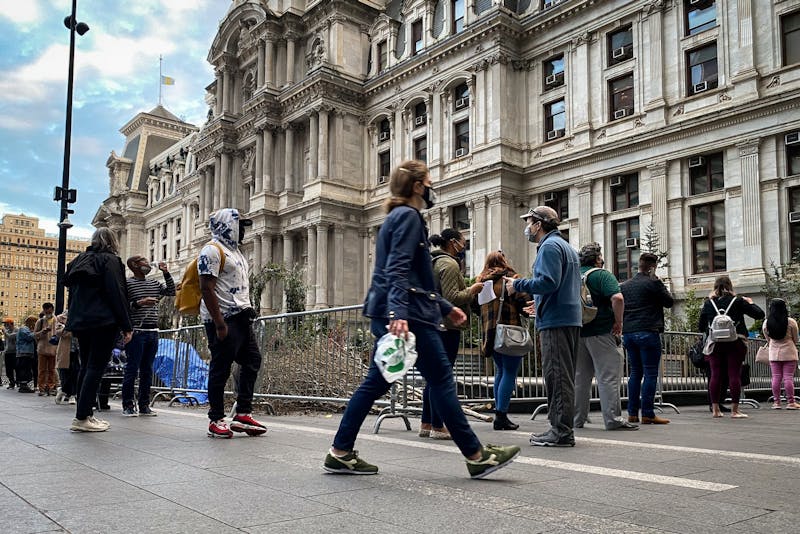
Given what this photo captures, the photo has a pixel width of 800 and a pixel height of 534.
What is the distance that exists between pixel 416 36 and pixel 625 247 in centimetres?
1882

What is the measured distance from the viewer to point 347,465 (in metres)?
4.77

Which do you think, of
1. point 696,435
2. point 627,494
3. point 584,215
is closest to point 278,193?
point 584,215

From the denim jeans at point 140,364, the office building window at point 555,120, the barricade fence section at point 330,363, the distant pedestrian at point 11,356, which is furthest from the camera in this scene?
the office building window at point 555,120

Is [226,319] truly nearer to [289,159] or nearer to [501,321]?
[501,321]

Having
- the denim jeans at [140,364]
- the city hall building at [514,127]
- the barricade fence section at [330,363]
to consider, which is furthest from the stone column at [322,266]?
the denim jeans at [140,364]

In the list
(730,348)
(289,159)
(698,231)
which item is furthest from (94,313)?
(289,159)

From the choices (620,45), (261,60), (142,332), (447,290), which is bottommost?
(142,332)

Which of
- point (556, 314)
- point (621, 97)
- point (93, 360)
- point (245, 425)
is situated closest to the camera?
point (556, 314)

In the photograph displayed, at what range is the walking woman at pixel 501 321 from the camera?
8.19 metres

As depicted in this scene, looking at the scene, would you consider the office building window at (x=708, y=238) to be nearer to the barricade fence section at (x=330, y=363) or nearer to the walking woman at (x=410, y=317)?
the barricade fence section at (x=330, y=363)

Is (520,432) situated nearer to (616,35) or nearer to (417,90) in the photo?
(616,35)

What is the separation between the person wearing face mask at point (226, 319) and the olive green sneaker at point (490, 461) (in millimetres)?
3189

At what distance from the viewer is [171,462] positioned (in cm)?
539

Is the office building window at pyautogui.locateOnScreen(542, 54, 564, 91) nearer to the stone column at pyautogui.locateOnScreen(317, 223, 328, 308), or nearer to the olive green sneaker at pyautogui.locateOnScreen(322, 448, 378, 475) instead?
the stone column at pyautogui.locateOnScreen(317, 223, 328, 308)
